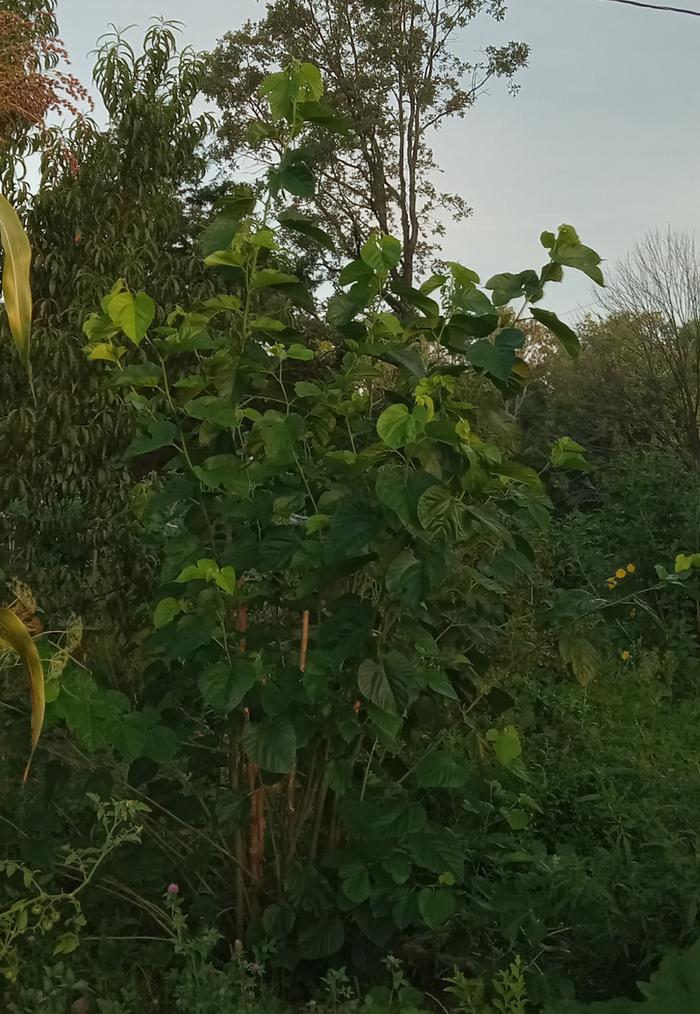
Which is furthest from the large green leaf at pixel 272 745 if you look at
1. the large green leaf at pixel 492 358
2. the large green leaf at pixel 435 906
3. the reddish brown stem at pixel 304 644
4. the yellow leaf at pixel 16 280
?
the yellow leaf at pixel 16 280

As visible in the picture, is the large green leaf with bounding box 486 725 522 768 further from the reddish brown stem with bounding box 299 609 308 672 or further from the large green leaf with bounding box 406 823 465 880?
the reddish brown stem with bounding box 299 609 308 672

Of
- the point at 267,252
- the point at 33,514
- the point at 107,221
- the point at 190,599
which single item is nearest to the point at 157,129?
the point at 107,221

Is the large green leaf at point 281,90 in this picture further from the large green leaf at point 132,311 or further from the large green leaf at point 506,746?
the large green leaf at point 506,746

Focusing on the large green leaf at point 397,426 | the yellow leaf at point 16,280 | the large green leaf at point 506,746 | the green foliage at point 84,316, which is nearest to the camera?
the yellow leaf at point 16,280

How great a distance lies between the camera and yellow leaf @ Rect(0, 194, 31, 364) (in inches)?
56.9

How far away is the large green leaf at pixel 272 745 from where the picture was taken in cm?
199

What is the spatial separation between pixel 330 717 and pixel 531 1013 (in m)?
0.76

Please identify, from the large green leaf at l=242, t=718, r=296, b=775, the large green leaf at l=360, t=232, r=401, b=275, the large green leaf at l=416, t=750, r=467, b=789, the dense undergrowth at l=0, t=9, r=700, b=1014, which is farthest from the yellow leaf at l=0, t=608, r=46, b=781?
the large green leaf at l=360, t=232, r=401, b=275

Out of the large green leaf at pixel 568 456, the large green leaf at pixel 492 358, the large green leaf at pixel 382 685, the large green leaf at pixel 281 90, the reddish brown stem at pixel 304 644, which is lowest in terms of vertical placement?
the large green leaf at pixel 382 685

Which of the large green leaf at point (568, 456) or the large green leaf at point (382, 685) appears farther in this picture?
the large green leaf at point (568, 456)

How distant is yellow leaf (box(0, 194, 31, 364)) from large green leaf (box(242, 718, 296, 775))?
3.01 ft

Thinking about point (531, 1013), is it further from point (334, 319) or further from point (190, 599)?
point (334, 319)

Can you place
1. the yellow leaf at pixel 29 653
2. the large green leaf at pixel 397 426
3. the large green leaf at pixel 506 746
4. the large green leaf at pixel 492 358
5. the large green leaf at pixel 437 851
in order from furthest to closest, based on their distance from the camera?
the large green leaf at pixel 506 746 → the large green leaf at pixel 437 851 → the large green leaf at pixel 492 358 → the large green leaf at pixel 397 426 → the yellow leaf at pixel 29 653

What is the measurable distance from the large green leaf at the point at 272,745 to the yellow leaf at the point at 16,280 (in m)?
0.92
